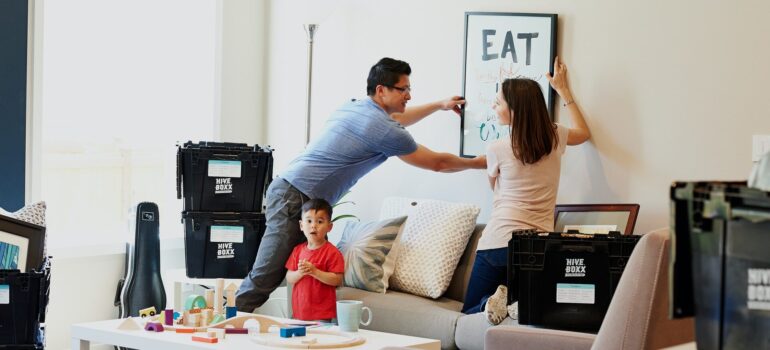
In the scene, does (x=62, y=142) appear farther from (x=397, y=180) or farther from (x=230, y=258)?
(x=397, y=180)

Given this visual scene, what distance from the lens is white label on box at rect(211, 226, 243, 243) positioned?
16.0 ft

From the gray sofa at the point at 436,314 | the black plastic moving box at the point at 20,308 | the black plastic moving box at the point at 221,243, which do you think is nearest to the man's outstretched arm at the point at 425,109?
the gray sofa at the point at 436,314

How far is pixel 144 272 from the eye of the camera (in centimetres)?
498

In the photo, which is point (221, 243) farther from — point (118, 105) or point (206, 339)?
point (206, 339)

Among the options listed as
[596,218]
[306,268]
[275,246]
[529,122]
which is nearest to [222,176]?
[275,246]

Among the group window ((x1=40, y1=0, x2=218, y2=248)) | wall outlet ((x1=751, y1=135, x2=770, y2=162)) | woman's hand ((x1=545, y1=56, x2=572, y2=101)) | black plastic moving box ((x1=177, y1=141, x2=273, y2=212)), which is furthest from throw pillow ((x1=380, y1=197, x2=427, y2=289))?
wall outlet ((x1=751, y1=135, x2=770, y2=162))

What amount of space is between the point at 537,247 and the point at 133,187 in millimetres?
2616

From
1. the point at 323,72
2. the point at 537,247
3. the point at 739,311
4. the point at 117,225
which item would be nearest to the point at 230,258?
the point at 117,225

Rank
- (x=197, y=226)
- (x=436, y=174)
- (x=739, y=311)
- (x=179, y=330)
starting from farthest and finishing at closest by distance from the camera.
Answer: (x=436, y=174)
(x=197, y=226)
(x=179, y=330)
(x=739, y=311)

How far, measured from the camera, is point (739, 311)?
59.2 inches

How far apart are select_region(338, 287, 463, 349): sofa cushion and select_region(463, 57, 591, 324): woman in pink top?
4.8 inches

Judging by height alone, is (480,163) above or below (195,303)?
above

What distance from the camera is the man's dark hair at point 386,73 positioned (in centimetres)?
464

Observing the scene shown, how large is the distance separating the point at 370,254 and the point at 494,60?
1.10m
